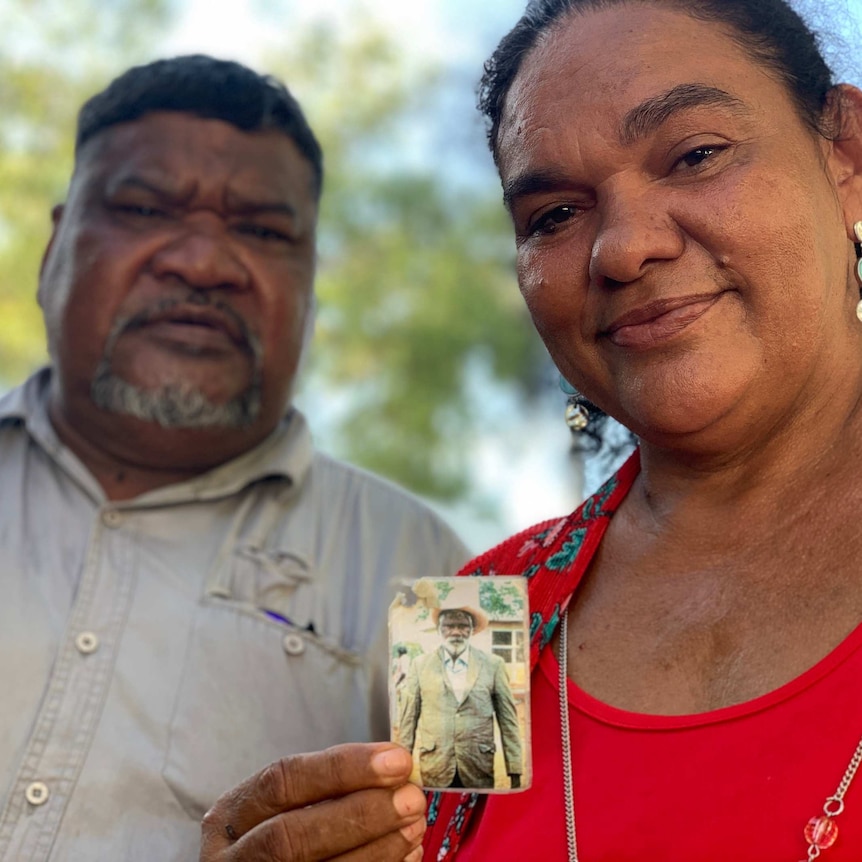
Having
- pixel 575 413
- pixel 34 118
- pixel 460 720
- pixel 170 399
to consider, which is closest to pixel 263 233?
pixel 170 399

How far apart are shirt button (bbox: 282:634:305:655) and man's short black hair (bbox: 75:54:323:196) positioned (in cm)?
154

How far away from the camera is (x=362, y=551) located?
327cm

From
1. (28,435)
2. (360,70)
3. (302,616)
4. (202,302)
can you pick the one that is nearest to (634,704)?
(302,616)

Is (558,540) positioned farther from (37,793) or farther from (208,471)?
(208,471)

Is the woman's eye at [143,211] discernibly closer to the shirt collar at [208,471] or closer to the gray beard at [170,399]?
the gray beard at [170,399]

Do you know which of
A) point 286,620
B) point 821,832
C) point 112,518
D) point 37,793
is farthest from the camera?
point 112,518

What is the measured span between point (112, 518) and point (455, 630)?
1706 mm

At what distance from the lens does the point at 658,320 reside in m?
1.83

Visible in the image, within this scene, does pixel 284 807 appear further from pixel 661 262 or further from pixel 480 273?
pixel 480 273

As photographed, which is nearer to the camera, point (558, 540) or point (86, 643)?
point (558, 540)

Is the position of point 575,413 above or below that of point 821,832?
above

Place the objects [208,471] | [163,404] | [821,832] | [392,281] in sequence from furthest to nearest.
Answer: [392,281], [208,471], [163,404], [821,832]

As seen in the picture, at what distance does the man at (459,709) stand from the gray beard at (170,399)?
1734 mm

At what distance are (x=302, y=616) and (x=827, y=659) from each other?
1677 millimetres
